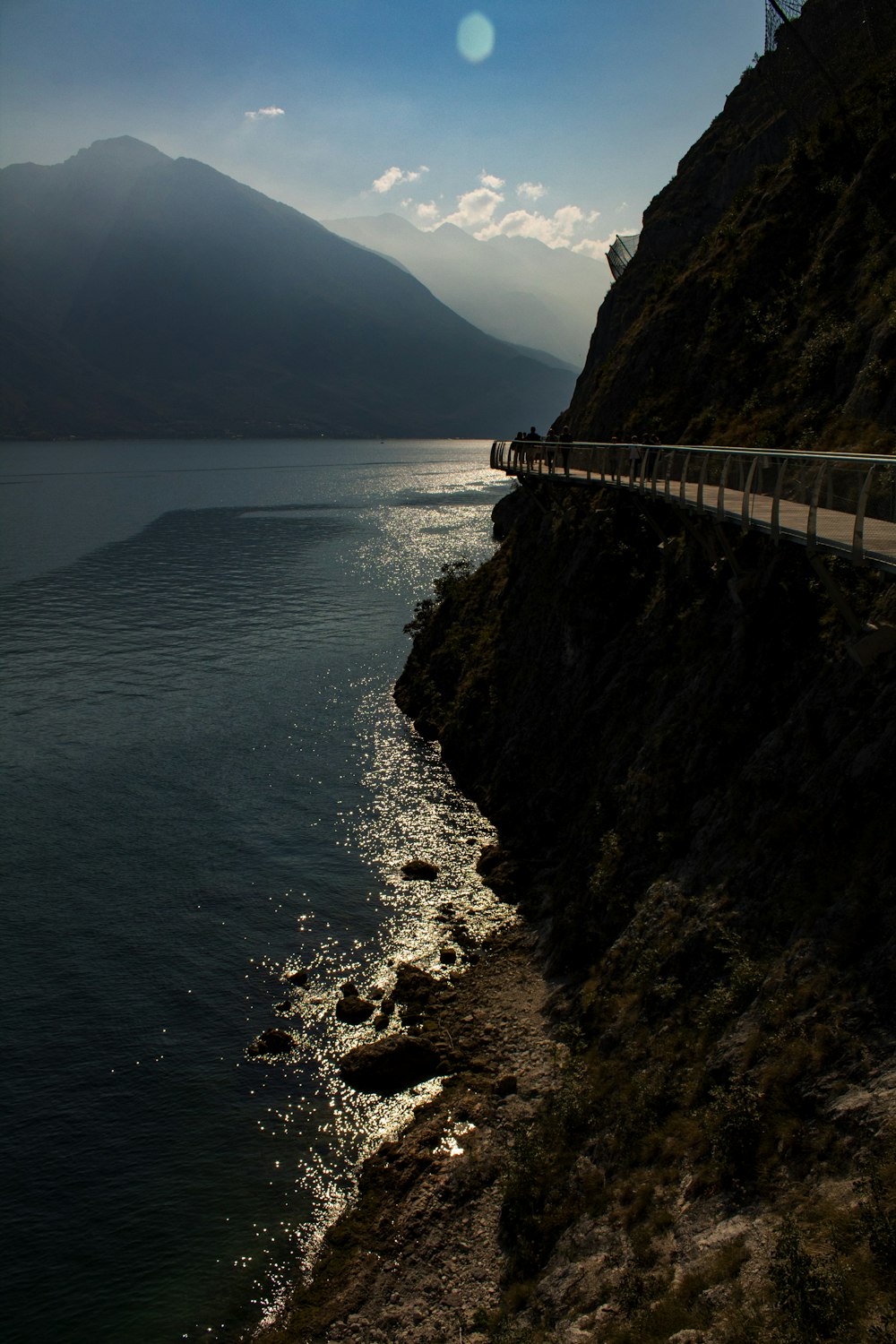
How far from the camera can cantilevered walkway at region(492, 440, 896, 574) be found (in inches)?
593

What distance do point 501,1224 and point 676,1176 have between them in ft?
18.2

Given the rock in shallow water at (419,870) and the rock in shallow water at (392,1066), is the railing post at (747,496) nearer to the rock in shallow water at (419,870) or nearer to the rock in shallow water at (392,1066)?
the rock in shallow water at (392,1066)

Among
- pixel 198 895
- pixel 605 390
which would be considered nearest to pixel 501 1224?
pixel 198 895

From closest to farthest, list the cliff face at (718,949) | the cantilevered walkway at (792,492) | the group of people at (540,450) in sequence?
1. the cliff face at (718,949)
2. the cantilevered walkway at (792,492)
3. the group of people at (540,450)

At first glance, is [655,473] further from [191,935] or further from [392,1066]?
[191,935]

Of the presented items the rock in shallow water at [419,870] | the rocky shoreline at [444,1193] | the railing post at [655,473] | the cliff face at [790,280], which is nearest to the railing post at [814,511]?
the cliff face at [790,280]

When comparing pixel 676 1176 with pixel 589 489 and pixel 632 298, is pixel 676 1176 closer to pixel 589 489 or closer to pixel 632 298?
pixel 589 489

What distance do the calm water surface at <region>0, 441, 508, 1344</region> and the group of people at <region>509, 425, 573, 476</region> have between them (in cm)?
1685

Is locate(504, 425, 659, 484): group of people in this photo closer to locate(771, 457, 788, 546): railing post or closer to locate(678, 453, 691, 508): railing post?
locate(678, 453, 691, 508): railing post

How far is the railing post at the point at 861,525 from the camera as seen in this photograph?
15.1 metres

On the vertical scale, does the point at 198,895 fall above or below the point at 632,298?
below

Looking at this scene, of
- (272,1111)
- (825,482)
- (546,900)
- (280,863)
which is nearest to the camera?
(825,482)

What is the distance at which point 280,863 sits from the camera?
36.7 metres

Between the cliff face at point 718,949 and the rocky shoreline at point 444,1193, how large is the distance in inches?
45.3
